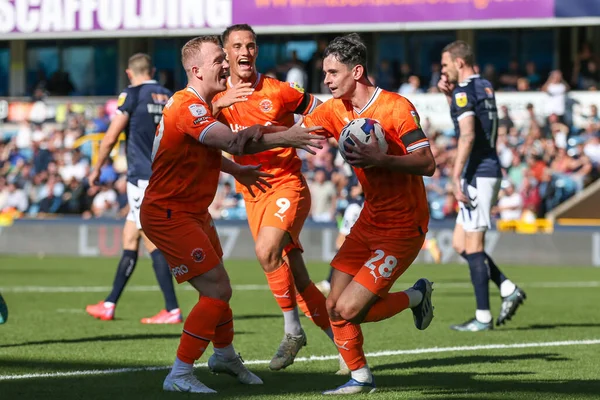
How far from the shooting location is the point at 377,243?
668cm

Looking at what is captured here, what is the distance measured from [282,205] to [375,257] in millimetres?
1507

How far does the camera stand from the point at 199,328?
21.7ft

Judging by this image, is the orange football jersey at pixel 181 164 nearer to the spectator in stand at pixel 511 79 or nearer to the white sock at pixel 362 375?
the white sock at pixel 362 375

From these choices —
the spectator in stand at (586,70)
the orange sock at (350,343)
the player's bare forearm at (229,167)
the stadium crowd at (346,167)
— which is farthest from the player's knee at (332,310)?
the spectator in stand at (586,70)

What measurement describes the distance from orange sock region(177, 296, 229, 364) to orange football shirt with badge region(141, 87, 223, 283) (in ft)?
0.69

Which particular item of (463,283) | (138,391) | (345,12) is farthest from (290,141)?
(345,12)

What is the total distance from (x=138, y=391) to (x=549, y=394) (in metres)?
2.45

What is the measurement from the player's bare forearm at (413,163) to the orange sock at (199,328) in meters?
1.35

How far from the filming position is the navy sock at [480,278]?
1018 cm

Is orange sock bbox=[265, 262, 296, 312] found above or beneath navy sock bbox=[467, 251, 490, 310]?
above

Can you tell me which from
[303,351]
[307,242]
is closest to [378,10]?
[307,242]

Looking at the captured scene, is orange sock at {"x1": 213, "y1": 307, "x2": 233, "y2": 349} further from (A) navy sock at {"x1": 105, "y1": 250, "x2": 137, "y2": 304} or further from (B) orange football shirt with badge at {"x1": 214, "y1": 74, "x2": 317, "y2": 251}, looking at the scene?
(A) navy sock at {"x1": 105, "y1": 250, "x2": 137, "y2": 304}

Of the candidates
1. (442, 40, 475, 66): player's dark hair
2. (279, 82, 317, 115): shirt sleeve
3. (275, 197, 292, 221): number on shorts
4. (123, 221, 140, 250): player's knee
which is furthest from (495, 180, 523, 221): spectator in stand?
(275, 197, 292, 221): number on shorts

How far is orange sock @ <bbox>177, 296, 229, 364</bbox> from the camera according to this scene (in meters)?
6.60
